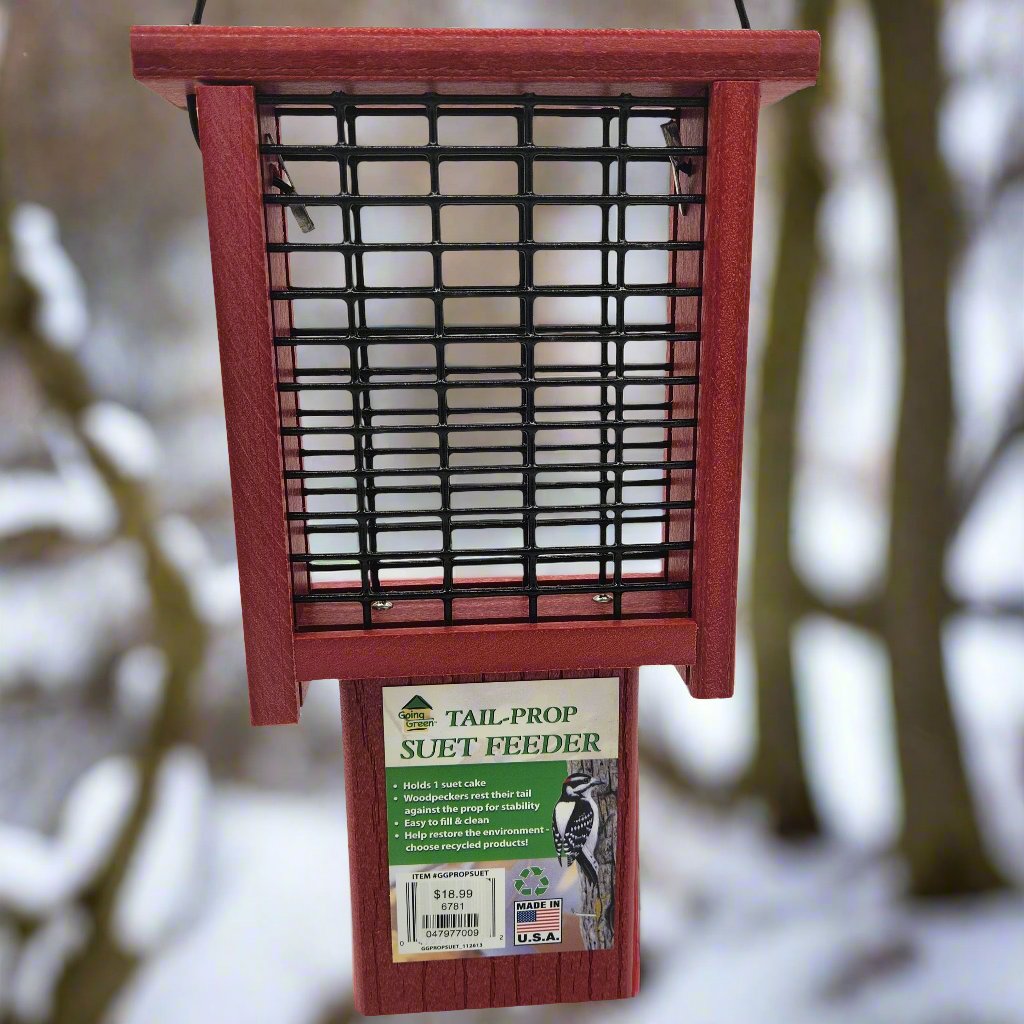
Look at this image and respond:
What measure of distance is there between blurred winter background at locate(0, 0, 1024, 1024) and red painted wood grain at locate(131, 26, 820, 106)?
116cm

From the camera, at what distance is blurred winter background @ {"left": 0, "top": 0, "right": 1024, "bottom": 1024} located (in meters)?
1.62

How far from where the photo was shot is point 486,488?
61 centimetres

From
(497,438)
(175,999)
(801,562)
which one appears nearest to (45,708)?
(175,999)

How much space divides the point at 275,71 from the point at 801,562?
1646 mm

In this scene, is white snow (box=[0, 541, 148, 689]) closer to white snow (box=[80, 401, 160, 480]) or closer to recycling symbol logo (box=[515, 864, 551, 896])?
white snow (box=[80, 401, 160, 480])

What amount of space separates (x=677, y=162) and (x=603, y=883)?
51 cm

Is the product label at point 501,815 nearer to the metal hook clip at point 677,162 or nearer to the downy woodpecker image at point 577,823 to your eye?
the downy woodpecker image at point 577,823

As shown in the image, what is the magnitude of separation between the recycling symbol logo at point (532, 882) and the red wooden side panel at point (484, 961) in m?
0.05

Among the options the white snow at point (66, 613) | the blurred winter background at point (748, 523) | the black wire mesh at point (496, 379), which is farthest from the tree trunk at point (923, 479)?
the white snow at point (66, 613)

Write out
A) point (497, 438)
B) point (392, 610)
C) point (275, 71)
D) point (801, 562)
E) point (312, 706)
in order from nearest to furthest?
point (275, 71) < point (392, 610) < point (497, 438) < point (312, 706) < point (801, 562)

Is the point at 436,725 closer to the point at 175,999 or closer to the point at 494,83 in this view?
the point at 494,83

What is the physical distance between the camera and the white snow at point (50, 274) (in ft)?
5.26

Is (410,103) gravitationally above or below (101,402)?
above

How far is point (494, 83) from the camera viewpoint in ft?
1.73
